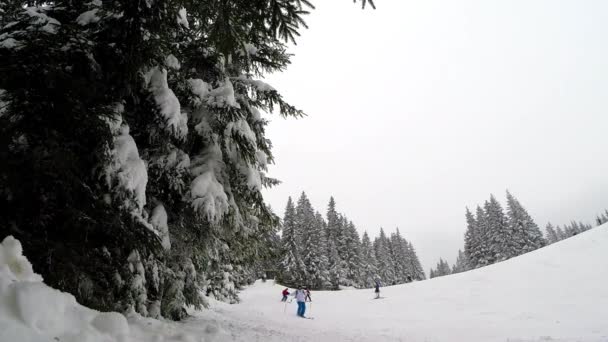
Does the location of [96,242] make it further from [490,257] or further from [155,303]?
[490,257]

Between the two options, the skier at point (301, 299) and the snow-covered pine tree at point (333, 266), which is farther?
the snow-covered pine tree at point (333, 266)

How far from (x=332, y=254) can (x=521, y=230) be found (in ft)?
116

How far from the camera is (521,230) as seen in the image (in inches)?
2363

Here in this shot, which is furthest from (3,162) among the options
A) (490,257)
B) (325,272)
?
(490,257)

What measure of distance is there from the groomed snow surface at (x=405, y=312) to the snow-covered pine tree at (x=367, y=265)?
31288mm

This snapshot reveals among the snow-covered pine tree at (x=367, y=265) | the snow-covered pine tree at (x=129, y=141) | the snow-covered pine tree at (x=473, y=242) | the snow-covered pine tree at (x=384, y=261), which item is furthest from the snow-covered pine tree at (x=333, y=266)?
the snow-covered pine tree at (x=129, y=141)

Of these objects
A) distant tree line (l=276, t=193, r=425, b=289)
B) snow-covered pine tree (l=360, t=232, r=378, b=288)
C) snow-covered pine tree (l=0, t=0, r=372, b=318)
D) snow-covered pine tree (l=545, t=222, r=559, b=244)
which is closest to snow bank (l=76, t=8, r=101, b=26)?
snow-covered pine tree (l=0, t=0, r=372, b=318)

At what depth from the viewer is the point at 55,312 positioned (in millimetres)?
2832

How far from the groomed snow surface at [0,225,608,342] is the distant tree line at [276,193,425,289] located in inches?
683

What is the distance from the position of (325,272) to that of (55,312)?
5191 cm

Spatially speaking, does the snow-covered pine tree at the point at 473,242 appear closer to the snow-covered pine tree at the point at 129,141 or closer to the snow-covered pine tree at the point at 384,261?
the snow-covered pine tree at the point at 384,261

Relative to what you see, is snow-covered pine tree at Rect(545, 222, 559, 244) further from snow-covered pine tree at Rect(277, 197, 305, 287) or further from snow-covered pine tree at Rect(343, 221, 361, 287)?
snow-covered pine tree at Rect(277, 197, 305, 287)

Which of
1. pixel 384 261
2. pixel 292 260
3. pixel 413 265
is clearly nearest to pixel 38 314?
pixel 292 260

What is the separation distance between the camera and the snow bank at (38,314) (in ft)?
8.12
